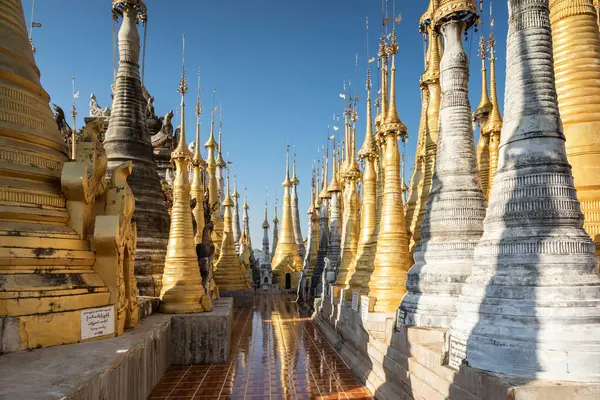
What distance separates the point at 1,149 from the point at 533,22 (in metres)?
7.44

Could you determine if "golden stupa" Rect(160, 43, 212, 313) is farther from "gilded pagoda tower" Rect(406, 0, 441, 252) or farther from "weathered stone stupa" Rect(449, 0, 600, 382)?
"weathered stone stupa" Rect(449, 0, 600, 382)

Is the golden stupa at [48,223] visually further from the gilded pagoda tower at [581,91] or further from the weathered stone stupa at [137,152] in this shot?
the gilded pagoda tower at [581,91]

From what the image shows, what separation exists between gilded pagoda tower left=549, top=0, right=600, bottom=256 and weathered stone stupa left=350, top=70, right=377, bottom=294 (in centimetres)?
620

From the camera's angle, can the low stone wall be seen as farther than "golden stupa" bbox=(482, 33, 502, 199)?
No

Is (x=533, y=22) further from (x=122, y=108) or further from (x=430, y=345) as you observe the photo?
(x=122, y=108)

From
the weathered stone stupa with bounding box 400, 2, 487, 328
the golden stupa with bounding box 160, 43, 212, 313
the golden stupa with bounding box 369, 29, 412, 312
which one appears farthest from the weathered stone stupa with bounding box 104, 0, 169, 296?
the weathered stone stupa with bounding box 400, 2, 487, 328

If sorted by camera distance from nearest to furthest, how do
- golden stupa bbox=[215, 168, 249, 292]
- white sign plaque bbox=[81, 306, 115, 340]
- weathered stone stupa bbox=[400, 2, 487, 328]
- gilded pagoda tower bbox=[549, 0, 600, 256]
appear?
white sign plaque bbox=[81, 306, 115, 340] < weathered stone stupa bbox=[400, 2, 487, 328] < gilded pagoda tower bbox=[549, 0, 600, 256] < golden stupa bbox=[215, 168, 249, 292]

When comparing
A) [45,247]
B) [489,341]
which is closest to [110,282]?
[45,247]

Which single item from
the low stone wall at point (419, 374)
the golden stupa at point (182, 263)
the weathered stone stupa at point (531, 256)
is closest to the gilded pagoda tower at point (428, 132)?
the low stone wall at point (419, 374)

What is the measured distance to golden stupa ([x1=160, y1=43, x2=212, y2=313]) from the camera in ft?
38.7

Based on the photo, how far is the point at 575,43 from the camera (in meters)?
8.67

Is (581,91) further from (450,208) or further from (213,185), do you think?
(213,185)

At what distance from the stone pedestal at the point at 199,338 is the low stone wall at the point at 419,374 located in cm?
278

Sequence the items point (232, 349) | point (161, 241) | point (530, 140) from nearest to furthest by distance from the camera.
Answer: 1. point (530, 140)
2. point (232, 349)
3. point (161, 241)
